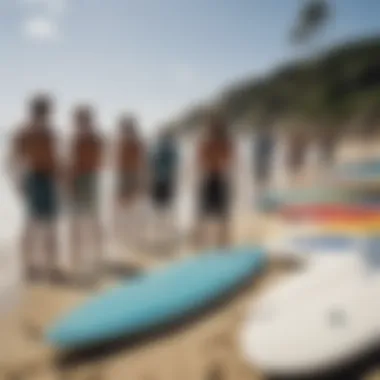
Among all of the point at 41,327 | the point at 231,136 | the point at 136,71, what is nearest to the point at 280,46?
the point at 231,136

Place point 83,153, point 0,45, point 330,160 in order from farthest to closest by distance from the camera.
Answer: point 330,160, point 83,153, point 0,45

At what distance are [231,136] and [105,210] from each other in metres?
0.32

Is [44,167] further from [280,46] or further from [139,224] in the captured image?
[280,46]

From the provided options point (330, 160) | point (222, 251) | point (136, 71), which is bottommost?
point (222, 251)

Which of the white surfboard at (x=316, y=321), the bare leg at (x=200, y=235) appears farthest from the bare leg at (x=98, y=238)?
the white surfboard at (x=316, y=321)

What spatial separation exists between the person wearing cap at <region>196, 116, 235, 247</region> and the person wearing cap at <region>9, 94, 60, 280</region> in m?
0.31

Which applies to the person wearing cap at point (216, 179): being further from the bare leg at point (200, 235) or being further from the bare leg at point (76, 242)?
the bare leg at point (76, 242)

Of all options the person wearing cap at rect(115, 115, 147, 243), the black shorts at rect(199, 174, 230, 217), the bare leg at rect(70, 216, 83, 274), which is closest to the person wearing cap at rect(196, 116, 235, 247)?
the black shorts at rect(199, 174, 230, 217)

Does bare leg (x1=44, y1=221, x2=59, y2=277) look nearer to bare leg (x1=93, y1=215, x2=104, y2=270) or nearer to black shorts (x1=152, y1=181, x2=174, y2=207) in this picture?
bare leg (x1=93, y1=215, x2=104, y2=270)

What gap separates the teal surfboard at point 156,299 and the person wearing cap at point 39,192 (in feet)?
0.49

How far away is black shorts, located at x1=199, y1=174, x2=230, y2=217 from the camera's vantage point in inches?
52.9

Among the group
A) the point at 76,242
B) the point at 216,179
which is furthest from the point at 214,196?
the point at 76,242

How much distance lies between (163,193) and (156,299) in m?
0.25

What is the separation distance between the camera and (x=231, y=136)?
4.35 ft
